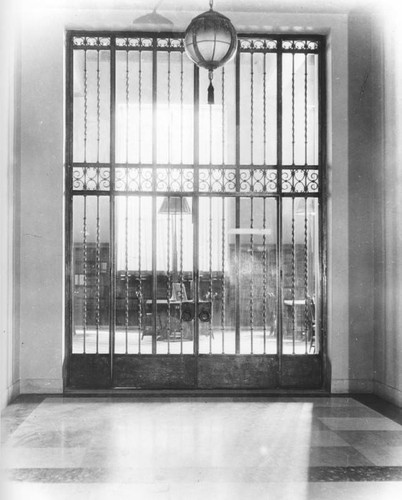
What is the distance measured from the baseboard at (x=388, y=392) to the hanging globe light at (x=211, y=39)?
3475 mm

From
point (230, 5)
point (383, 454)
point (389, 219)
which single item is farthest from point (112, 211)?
point (383, 454)

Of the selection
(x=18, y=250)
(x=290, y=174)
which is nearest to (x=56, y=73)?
(x=18, y=250)

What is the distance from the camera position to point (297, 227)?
39.9ft

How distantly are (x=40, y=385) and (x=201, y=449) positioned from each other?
2621 millimetres

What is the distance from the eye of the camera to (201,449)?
454cm

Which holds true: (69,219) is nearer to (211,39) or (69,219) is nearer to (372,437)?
(211,39)

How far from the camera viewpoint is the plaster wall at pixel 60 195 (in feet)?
21.3

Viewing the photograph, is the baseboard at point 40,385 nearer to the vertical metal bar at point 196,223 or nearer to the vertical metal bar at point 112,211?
the vertical metal bar at point 112,211

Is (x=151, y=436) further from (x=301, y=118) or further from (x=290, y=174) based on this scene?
(x=301, y=118)

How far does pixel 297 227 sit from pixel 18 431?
8.16 metres

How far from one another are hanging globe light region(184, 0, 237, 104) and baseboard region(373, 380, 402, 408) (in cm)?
347

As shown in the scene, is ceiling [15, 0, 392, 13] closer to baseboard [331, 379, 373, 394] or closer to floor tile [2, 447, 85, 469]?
baseboard [331, 379, 373, 394]

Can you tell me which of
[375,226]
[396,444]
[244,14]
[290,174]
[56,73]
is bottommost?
[396,444]

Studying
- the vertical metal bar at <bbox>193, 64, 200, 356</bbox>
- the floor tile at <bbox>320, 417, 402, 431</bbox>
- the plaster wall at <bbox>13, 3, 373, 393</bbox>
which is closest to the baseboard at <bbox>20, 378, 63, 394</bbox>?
the plaster wall at <bbox>13, 3, 373, 393</bbox>
